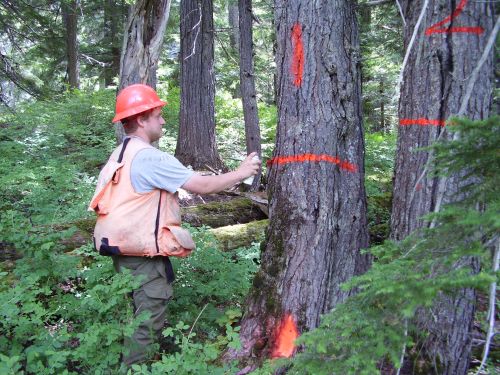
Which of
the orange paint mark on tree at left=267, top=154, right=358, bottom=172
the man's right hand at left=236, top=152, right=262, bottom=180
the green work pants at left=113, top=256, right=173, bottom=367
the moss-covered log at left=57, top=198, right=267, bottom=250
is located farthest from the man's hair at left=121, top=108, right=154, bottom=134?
the moss-covered log at left=57, top=198, right=267, bottom=250

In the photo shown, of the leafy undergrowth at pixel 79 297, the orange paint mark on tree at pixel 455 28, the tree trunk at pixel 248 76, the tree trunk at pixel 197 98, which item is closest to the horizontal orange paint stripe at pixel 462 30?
the orange paint mark on tree at pixel 455 28

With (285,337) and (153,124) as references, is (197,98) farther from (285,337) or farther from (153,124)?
(285,337)

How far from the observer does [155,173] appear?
11.2 feet

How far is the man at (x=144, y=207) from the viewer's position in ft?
11.3

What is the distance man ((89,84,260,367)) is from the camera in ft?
11.3

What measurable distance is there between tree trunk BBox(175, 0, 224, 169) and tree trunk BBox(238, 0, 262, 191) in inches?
50.6

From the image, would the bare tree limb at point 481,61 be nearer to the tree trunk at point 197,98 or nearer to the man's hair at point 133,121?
the man's hair at point 133,121

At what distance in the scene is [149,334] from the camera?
3.47 m

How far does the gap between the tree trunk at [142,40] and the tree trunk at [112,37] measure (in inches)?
426

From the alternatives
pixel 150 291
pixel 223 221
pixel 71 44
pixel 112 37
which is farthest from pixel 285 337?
pixel 112 37

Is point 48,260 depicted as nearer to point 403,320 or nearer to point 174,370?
point 174,370

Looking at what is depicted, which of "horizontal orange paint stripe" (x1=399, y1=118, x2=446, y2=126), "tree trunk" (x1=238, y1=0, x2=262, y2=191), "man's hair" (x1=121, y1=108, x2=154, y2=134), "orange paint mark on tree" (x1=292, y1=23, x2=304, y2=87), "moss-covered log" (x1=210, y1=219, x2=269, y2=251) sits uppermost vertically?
"tree trunk" (x1=238, y1=0, x2=262, y2=191)

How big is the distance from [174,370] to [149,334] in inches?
29.2

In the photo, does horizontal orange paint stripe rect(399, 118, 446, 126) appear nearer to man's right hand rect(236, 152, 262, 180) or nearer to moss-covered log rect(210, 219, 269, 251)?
man's right hand rect(236, 152, 262, 180)
